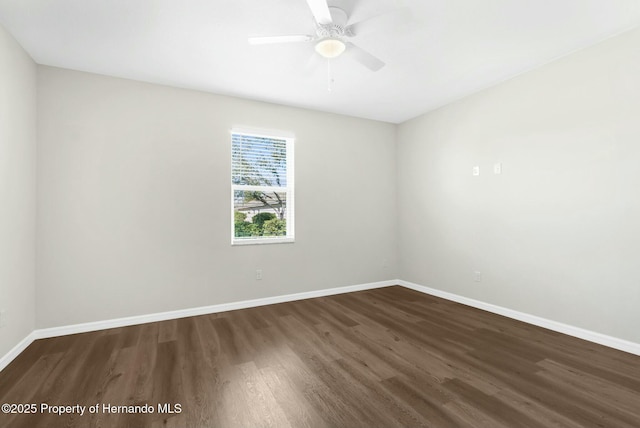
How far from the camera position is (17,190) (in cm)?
247

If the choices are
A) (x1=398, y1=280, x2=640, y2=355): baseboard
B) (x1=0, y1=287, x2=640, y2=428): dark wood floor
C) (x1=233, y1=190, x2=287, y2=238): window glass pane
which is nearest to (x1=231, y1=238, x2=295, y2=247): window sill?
(x1=233, y1=190, x2=287, y2=238): window glass pane

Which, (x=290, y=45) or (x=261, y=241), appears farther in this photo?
(x=261, y=241)

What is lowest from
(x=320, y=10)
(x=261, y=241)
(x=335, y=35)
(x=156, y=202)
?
(x=261, y=241)

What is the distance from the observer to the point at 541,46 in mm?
2645

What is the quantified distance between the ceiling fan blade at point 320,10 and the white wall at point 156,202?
203 centimetres

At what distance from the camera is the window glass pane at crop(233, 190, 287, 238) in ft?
12.4

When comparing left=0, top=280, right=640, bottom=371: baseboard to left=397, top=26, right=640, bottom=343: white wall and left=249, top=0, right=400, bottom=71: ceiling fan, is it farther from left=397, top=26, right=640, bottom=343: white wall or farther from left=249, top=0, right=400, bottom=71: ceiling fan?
left=249, top=0, right=400, bottom=71: ceiling fan

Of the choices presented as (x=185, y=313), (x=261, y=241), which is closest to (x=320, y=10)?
(x=261, y=241)

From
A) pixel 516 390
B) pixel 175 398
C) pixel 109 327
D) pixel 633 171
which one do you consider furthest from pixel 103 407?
pixel 633 171

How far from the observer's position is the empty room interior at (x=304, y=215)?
6.46 ft

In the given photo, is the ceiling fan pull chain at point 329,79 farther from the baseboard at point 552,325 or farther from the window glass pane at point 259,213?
the baseboard at point 552,325

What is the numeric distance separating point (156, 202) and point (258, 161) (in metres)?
1.32

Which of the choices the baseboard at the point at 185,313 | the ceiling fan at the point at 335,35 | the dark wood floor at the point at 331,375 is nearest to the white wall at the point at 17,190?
the baseboard at the point at 185,313

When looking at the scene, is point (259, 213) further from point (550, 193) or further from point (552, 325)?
point (552, 325)
